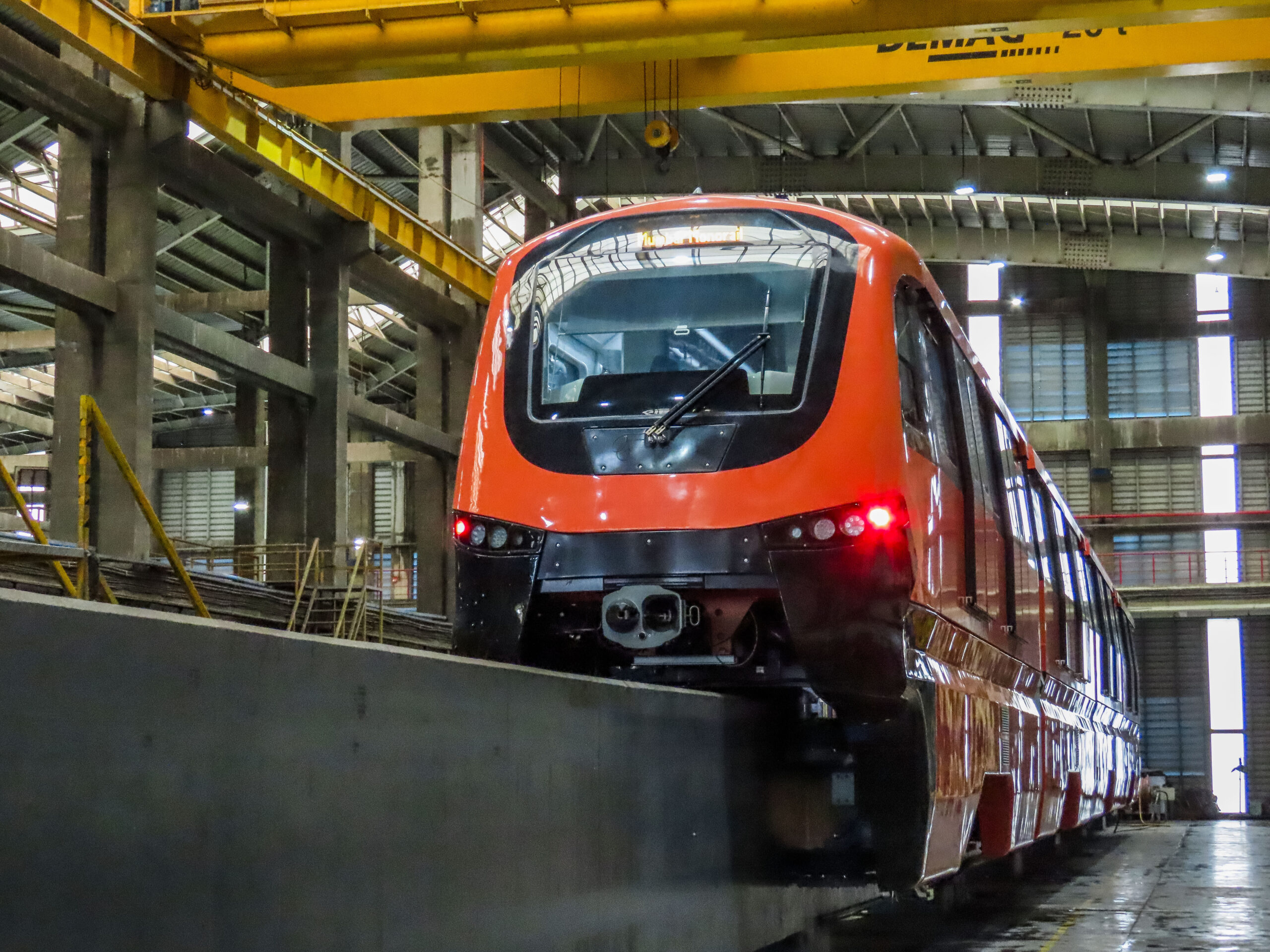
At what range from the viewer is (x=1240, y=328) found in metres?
35.9

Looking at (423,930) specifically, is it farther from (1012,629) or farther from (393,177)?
(393,177)

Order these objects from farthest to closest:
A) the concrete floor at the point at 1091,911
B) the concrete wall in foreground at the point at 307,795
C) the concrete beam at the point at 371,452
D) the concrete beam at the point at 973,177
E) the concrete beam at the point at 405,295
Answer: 1. the concrete beam at the point at 371,452
2. the concrete beam at the point at 973,177
3. the concrete beam at the point at 405,295
4. the concrete floor at the point at 1091,911
5. the concrete wall in foreground at the point at 307,795

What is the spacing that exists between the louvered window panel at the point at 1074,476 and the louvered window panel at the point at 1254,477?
346 centimetres

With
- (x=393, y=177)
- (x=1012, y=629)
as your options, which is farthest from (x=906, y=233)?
(x=1012, y=629)

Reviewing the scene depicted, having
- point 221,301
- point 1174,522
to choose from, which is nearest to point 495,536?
point 221,301

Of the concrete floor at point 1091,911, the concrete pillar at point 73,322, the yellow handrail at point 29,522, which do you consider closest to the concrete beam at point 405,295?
the concrete pillar at point 73,322

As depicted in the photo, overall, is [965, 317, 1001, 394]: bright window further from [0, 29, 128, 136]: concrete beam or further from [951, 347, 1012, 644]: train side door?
[951, 347, 1012, 644]: train side door

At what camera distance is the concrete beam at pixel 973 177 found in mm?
25750

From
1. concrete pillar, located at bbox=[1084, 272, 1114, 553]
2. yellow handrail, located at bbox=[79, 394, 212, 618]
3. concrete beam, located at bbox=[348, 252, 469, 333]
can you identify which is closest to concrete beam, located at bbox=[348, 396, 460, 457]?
concrete beam, located at bbox=[348, 252, 469, 333]

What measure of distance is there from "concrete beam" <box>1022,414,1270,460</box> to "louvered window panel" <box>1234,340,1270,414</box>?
469mm

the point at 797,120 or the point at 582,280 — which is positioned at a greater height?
the point at 797,120

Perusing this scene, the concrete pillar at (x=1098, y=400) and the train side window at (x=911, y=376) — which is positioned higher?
the concrete pillar at (x=1098, y=400)

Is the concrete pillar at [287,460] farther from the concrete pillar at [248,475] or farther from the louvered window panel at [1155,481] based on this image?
the louvered window panel at [1155,481]

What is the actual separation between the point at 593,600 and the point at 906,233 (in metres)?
25.6
